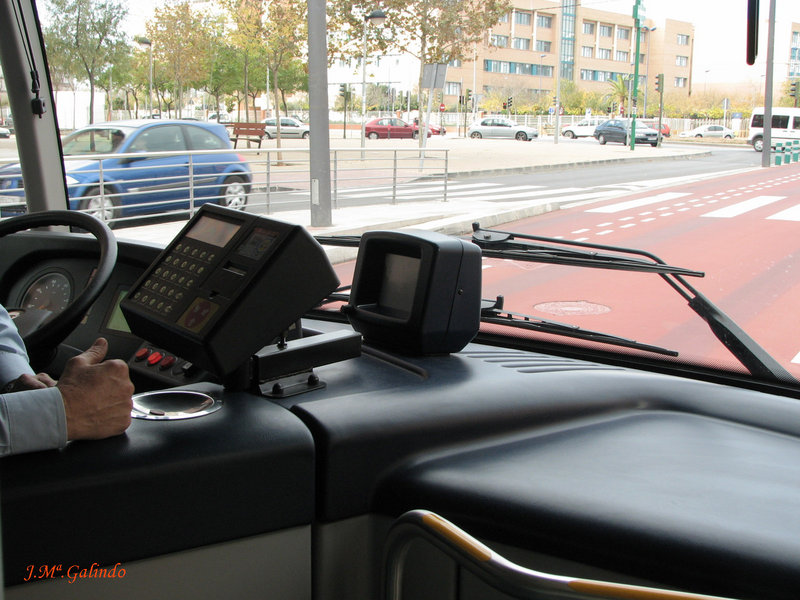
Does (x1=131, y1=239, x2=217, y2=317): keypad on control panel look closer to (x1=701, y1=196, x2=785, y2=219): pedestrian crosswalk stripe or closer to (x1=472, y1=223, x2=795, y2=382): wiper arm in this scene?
(x1=472, y1=223, x2=795, y2=382): wiper arm

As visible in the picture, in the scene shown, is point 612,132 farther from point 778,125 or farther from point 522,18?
point 522,18

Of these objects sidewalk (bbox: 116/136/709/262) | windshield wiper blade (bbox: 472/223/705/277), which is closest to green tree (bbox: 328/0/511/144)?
windshield wiper blade (bbox: 472/223/705/277)

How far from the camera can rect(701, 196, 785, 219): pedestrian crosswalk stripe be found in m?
2.73

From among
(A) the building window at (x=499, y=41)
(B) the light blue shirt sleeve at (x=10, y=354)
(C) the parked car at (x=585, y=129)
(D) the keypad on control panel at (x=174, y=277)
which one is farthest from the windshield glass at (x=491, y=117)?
(C) the parked car at (x=585, y=129)

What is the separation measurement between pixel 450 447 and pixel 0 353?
102 centimetres

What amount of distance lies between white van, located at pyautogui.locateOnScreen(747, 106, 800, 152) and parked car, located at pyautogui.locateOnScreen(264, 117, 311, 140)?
1914 mm

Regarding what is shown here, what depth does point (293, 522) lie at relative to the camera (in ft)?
4.75

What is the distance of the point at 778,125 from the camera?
8.45 ft

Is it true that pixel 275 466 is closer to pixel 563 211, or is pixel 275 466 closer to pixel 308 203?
pixel 563 211

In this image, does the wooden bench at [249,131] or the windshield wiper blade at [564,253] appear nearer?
the windshield wiper blade at [564,253]

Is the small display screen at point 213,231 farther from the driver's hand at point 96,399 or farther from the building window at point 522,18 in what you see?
the building window at point 522,18

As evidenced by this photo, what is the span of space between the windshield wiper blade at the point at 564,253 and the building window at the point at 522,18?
0.62m

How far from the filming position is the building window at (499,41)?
2422mm

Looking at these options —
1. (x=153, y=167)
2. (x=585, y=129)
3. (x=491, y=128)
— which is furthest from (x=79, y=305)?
(x=585, y=129)
